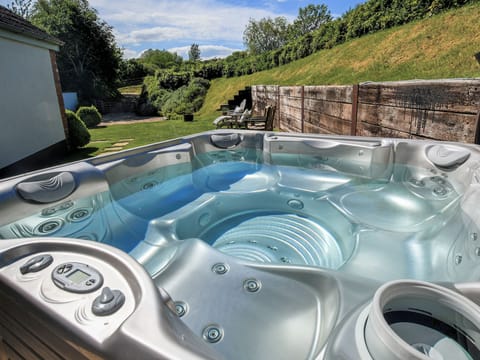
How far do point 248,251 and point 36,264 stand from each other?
1321mm

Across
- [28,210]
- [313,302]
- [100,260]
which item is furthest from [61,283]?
[28,210]

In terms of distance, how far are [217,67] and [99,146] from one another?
33.7 feet

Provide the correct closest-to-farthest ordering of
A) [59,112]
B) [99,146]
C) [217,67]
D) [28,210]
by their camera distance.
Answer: [28,210] → [59,112] → [99,146] → [217,67]

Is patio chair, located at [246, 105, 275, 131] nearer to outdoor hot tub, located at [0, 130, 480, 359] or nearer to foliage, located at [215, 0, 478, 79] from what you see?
outdoor hot tub, located at [0, 130, 480, 359]

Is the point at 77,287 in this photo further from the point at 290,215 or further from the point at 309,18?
the point at 309,18

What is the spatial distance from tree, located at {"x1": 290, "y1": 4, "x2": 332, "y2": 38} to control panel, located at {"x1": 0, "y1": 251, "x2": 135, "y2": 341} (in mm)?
34787

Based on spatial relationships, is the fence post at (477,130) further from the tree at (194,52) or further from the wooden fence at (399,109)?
the tree at (194,52)

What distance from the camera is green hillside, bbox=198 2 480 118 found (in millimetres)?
4371

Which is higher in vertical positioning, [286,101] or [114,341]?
[286,101]

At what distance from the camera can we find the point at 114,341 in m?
0.65

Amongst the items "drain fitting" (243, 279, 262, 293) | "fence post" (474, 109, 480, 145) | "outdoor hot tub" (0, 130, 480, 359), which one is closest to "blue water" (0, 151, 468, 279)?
"outdoor hot tub" (0, 130, 480, 359)

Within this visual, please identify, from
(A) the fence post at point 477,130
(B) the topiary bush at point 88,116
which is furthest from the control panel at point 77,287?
(B) the topiary bush at point 88,116

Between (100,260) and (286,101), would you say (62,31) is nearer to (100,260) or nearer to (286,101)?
(286,101)

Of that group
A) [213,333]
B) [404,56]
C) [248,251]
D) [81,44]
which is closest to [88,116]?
[81,44]
